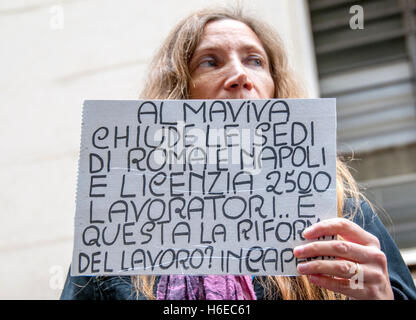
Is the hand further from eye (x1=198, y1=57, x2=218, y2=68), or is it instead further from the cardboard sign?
eye (x1=198, y1=57, x2=218, y2=68)

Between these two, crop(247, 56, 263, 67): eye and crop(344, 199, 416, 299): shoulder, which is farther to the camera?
crop(247, 56, 263, 67): eye

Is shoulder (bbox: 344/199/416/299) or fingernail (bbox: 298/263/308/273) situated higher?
shoulder (bbox: 344/199/416/299)

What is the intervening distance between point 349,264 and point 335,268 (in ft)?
0.09

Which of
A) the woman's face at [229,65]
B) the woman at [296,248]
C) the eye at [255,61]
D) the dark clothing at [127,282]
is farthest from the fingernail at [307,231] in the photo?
the eye at [255,61]

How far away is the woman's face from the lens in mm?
1275

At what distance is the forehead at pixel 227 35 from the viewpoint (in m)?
1.40

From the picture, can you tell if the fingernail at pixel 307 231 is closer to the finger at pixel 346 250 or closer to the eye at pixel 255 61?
the finger at pixel 346 250

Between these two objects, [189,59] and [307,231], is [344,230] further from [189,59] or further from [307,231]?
[189,59]

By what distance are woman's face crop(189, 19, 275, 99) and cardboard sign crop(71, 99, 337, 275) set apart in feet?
0.60

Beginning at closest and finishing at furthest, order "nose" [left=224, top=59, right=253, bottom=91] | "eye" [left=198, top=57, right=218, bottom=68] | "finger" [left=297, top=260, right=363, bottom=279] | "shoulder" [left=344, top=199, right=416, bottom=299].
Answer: "finger" [left=297, top=260, right=363, bottom=279], "shoulder" [left=344, top=199, right=416, bottom=299], "nose" [left=224, top=59, right=253, bottom=91], "eye" [left=198, top=57, right=218, bottom=68]

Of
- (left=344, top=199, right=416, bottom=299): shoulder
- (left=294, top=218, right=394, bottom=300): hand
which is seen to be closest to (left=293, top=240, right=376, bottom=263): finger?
(left=294, top=218, right=394, bottom=300): hand

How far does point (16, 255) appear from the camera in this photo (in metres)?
2.45

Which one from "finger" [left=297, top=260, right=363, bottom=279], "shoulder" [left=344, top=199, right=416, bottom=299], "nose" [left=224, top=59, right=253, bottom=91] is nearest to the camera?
"finger" [left=297, top=260, right=363, bottom=279]

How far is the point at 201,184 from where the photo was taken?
41.8 inches
